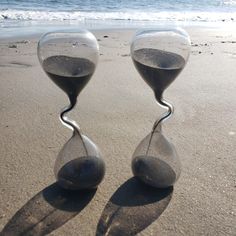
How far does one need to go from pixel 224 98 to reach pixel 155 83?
1.50 metres

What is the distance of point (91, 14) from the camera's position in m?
9.21

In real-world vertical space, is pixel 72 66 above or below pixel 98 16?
above

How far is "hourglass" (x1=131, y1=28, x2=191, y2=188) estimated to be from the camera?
143 cm

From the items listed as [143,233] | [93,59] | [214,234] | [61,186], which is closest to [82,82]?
[93,59]

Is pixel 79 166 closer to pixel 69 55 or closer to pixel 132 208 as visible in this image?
pixel 132 208

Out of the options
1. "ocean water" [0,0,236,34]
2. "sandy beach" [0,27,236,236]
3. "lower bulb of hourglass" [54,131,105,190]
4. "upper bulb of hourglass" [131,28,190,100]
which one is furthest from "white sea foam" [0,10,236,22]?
"upper bulb of hourglass" [131,28,190,100]

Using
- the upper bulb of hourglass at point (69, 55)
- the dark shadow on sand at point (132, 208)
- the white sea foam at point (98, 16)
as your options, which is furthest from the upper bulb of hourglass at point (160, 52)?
the white sea foam at point (98, 16)

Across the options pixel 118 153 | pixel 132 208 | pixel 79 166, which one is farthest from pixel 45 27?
pixel 132 208

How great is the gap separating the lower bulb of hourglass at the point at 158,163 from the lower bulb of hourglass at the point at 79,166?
6.4 inches

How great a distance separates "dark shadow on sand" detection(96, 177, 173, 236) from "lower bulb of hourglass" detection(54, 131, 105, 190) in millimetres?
119

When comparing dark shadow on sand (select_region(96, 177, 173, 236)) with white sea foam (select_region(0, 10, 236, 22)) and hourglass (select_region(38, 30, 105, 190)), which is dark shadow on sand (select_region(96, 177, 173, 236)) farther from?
white sea foam (select_region(0, 10, 236, 22))

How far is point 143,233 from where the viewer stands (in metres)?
1.40

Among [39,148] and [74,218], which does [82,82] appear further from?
[39,148]

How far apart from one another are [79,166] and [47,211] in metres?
0.20
